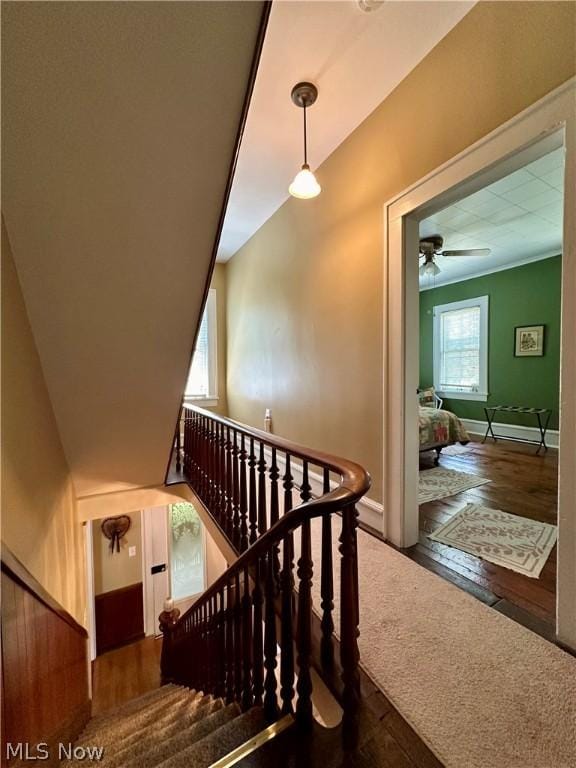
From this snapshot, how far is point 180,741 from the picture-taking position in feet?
4.44

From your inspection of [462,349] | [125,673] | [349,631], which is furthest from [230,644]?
[462,349]

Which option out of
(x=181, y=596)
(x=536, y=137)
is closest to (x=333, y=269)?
(x=536, y=137)

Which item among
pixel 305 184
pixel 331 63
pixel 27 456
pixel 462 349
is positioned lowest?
pixel 27 456

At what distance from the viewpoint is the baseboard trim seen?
471cm

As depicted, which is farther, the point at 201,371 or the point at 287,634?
the point at 201,371

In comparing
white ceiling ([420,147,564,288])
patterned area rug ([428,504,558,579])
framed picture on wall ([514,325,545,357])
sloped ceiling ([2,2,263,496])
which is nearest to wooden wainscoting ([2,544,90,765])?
sloped ceiling ([2,2,263,496])

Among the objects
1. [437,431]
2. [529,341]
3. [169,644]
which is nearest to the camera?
[169,644]

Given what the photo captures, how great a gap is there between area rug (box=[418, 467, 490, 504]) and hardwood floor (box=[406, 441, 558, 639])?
8 centimetres

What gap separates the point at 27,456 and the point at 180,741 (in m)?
1.44

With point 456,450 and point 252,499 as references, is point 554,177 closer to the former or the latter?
point 456,450

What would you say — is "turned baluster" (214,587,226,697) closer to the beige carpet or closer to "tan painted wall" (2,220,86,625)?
the beige carpet

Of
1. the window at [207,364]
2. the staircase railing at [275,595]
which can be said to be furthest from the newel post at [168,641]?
the window at [207,364]

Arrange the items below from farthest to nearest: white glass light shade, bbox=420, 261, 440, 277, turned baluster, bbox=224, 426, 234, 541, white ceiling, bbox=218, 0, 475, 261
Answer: white glass light shade, bbox=420, 261, 440, 277, turned baluster, bbox=224, 426, 234, 541, white ceiling, bbox=218, 0, 475, 261

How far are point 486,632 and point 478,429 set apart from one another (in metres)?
5.16
